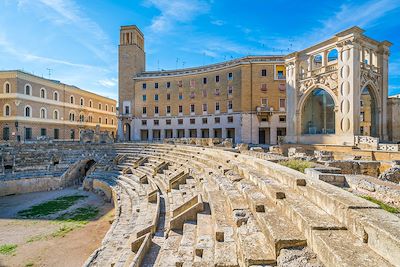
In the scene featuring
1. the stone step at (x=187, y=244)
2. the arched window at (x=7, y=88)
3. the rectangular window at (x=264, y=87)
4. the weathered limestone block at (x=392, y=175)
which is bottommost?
the stone step at (x=187, y=244)

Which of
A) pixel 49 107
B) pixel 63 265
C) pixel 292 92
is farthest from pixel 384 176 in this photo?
pixel 49 107

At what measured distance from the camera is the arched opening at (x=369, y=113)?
70.1 ft

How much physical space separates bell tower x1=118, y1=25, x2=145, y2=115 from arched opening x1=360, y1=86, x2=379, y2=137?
34.0 m

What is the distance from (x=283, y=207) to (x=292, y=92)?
74.1ft

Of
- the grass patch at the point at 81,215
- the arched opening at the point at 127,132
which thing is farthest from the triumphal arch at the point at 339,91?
the arched opening at the point at 127,132

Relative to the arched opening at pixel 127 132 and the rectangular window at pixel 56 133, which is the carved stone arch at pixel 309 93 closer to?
the arched opening at pixel 127 132

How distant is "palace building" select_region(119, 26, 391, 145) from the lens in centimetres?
1945

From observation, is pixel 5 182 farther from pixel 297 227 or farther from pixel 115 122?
pixel 115 122

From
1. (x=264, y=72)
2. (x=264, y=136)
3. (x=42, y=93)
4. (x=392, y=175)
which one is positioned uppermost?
(x=264, y=72)

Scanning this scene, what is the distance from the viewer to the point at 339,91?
19547mm

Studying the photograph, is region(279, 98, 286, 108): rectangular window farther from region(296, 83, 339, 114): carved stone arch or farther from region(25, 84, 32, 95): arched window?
region(25, 84, 32, 95): arched window

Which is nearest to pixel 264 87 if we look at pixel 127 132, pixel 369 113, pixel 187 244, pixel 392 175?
pixel 369 113

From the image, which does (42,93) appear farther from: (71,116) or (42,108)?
(71,116)

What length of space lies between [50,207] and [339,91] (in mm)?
24291
